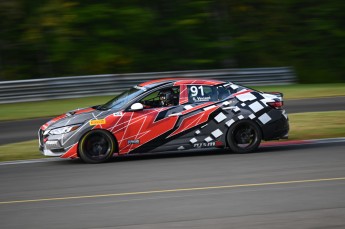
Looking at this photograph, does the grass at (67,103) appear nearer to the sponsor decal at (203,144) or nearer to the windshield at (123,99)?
the windshield at (123,99)

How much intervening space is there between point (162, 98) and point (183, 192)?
3.65m

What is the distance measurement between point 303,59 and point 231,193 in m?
26.4

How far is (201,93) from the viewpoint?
13.1 meters

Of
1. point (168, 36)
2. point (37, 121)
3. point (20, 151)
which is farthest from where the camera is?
point (168, 36)

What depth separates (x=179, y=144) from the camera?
12836mm

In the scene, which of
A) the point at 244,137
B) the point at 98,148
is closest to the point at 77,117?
the point at 98,148

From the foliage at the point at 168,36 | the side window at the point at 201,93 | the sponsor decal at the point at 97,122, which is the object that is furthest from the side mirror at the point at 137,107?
the foliage at the point at 168,36

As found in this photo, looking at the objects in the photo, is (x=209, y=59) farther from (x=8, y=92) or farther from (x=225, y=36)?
(x=8, y=92)

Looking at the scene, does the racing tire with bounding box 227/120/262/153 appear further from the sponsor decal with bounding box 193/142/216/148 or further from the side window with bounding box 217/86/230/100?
the side window with bounding box 217/86/230/100

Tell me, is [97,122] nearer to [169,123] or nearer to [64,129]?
[64,129]

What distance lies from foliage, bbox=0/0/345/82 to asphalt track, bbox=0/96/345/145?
999 centimetres

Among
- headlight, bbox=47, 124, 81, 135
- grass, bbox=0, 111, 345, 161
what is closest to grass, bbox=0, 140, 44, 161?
grass, bbox=0, 111, 345, 161

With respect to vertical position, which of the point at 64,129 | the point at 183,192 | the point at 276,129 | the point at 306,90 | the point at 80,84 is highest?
the point at 80,84

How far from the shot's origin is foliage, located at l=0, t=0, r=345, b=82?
3061cm
